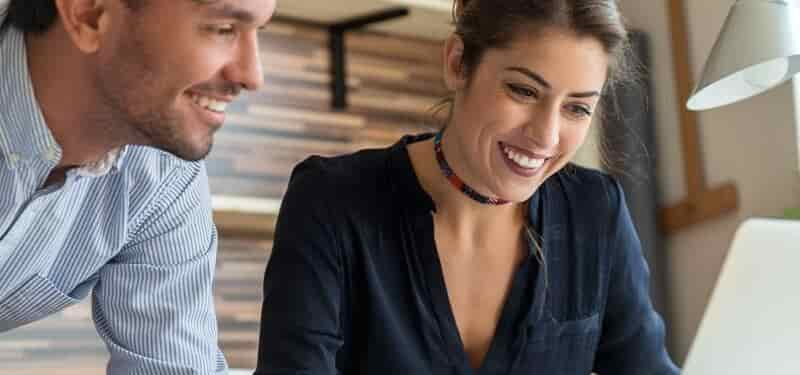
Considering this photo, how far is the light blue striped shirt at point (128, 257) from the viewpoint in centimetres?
175

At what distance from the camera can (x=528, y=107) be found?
1.78m

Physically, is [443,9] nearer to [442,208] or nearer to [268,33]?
[268,33]

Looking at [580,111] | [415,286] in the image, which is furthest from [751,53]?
[415,286]

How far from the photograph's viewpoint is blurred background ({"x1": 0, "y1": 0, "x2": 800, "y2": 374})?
313 cm

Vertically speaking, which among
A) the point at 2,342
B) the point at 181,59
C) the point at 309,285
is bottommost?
the point at 2,342

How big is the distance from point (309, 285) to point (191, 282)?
0.22 metres

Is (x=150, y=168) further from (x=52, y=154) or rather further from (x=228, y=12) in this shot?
(x=228, y=12)

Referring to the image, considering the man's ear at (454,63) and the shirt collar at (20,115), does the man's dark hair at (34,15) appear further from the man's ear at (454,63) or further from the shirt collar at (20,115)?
the man's ear at (454,63)

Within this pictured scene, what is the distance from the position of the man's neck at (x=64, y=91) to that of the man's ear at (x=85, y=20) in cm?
4

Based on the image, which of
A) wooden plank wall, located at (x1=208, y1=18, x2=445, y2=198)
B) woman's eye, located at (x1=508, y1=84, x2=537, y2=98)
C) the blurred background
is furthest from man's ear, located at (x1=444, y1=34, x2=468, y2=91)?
wooden plank wall, located at (x1=208, y1=18, x2=445, y2=198)

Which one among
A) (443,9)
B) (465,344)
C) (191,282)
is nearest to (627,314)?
(465,344)

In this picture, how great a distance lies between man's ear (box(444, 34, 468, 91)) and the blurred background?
1265 mm

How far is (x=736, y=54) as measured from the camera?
7.09 ft

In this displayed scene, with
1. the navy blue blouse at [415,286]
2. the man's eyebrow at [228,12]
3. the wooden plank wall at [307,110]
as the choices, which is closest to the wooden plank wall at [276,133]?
the wooden plank wall at [307,110]
